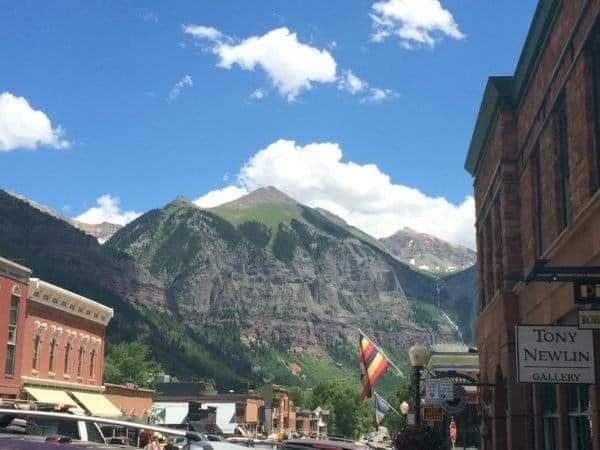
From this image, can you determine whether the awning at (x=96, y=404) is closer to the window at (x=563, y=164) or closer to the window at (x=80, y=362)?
the window at (x=80, y=362)

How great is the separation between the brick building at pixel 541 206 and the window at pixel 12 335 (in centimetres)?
2317

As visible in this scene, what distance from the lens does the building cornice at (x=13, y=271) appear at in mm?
38438

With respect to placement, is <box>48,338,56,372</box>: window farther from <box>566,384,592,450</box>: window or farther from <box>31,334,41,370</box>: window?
<box>566,384,592,450</box>: window

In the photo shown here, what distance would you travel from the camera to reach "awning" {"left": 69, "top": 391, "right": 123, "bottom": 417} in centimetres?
4705

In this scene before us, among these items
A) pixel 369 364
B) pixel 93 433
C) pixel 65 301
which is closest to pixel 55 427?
pixel 93 433

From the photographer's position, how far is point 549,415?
18562 mm

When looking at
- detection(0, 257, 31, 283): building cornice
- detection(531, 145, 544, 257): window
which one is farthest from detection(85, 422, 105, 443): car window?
detection(0, 257, 31, 283): building cornice

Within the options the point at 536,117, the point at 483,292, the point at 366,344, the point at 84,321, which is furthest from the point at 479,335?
the point at 84,321

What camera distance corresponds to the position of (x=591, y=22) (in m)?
14.4

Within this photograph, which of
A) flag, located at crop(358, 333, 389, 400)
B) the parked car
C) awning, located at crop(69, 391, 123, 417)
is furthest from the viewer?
awning, located at crop(69, 391, 123, 417)

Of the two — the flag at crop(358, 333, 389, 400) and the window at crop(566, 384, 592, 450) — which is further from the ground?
the flag at crop(358, 333, 389, 400)

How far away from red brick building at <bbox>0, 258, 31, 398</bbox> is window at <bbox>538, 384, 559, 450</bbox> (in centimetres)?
2651

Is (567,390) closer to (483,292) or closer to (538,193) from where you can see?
(538,193)

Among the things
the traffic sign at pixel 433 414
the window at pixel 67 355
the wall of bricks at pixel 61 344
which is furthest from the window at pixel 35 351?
the traffic sign at pixel 433 414
